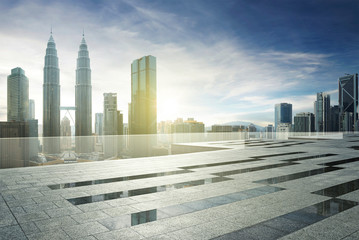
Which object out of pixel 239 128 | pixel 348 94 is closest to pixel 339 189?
pixel 239 128

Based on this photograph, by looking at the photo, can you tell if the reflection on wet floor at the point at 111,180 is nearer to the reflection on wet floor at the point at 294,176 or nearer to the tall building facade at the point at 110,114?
the reflection on wet floor at the point at 294,176

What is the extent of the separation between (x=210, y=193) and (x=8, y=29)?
22777mm

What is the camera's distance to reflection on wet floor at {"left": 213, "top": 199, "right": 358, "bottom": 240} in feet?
10.5

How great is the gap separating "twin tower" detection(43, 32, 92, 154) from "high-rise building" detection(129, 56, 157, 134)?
36.5 meters

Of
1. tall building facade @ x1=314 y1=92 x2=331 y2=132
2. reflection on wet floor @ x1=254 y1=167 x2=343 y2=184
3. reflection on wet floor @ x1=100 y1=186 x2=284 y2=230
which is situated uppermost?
tall building facade @ x1=314 y1=92 x2=331 y2=132

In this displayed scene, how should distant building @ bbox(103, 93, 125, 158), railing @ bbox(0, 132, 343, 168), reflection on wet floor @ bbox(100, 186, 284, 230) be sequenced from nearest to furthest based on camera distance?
reflection on wet floor @ bbox(100, 186, 284, 230) → railing @ bbox(0, 132, 343, 168) → distant building @ bbox(103, 93, 125, 158)

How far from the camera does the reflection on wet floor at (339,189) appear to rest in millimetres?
5293

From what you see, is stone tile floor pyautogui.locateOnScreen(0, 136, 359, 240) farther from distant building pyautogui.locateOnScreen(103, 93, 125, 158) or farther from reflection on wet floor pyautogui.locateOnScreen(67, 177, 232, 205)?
distant building pyautogui.locateOnScreen(103, 93, 125, 158)

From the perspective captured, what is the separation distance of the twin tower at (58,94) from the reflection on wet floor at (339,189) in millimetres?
130266

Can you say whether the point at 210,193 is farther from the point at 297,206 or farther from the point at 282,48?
the point at 282,48

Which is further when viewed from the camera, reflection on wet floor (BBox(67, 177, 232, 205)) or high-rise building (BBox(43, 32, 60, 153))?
high-rise building (BBox(43, 32, 60, 153))

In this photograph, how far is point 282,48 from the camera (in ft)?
83.0

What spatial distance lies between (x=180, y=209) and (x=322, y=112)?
13044 cm

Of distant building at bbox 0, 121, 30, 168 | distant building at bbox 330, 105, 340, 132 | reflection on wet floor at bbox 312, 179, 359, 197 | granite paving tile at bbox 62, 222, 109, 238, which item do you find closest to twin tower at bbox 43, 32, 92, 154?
distant building at bbox 330, 105, 340, 132
